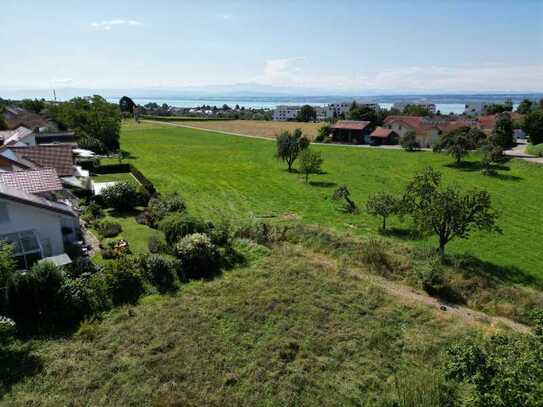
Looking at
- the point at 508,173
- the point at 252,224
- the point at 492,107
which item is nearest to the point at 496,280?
the point at 252,224

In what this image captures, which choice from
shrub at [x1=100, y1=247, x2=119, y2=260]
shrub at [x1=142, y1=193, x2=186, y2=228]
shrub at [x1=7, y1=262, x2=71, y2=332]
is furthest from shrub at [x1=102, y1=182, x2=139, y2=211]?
shrub at [x1=7, y1=262, x2=71, y2=332]

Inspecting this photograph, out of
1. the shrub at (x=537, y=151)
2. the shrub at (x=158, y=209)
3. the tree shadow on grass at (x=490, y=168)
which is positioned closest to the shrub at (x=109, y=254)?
the shrub at (x=158, y=209)

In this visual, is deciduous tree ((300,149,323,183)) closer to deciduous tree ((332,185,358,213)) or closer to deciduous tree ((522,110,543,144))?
deciduous tree ((332,185,358,213))

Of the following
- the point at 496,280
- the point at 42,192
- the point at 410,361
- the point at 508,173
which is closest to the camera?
the point at 410,361

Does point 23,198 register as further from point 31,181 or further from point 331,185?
point 331,185

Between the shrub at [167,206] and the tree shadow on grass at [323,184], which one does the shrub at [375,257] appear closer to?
the shrub at [167,206]

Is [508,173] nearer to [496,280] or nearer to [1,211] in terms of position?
[496,280]

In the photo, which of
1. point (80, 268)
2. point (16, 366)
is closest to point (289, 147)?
point (80, 268)
